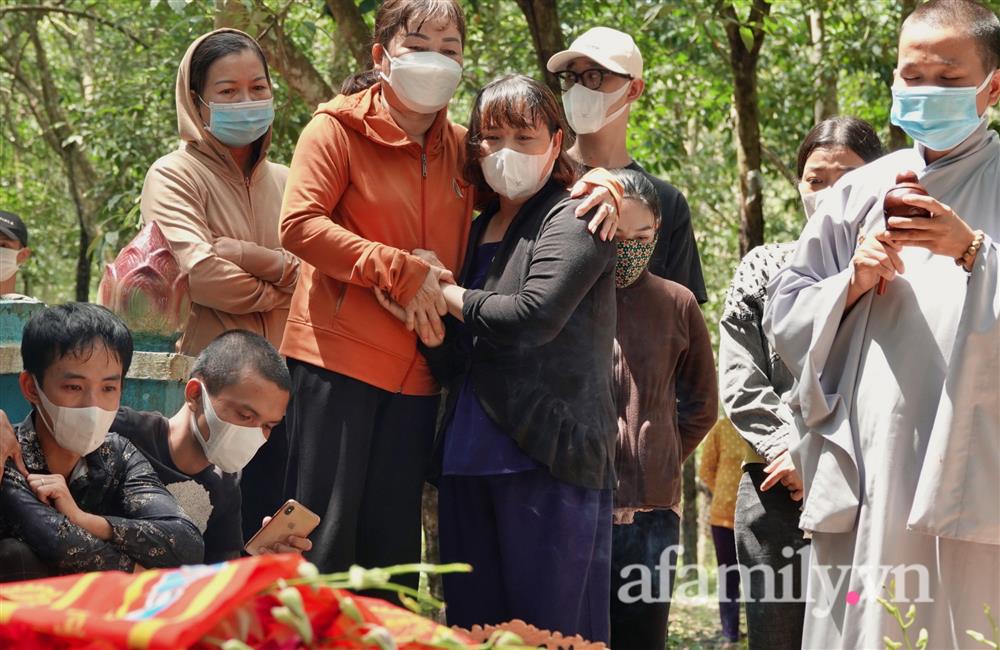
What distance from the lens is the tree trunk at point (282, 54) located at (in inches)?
265

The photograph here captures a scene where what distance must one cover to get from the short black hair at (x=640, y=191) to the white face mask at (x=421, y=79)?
69 cm

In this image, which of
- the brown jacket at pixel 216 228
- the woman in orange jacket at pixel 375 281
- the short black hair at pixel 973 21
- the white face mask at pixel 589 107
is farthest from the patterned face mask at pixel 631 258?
the short black hair at pixel 973 21

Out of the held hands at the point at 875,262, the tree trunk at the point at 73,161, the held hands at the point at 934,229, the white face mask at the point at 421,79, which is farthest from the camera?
the tree trunk at the point at 73,161

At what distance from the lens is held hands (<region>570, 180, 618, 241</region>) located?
12.1 ft

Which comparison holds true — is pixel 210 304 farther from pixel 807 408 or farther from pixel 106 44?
pixel 106 44

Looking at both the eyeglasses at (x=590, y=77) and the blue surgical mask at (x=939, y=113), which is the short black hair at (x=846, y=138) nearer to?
the eyeglasses at (x=590, y=77)

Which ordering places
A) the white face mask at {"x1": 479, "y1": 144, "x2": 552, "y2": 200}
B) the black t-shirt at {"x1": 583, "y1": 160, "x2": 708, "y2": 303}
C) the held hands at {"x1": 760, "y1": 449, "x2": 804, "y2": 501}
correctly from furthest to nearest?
the black t-shirt at {"x1": 583, "y1": 160, "x2": 708, "y2": 303} < the held hands at {"x1": 760, "y1": 449, "x2": 804, "y2": 501} < the white face mask at {"x1": 479, "y1": 144, "x2": 552, "y2": 200}

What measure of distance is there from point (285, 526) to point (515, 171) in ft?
3.88

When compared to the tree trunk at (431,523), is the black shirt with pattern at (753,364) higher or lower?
higher

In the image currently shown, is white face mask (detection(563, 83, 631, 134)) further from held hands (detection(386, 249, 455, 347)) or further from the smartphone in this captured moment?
the smartphone

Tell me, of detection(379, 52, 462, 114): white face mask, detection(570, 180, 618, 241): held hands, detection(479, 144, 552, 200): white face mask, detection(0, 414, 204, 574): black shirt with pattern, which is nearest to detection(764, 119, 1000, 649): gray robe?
detection(570, 180, 618, 241): held hands

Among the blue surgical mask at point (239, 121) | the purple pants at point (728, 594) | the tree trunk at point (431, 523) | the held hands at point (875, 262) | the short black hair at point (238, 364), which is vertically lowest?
the purple pants at point (728, 594)

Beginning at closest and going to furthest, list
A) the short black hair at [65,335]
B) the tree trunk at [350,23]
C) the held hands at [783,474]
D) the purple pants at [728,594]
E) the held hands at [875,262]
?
the held hands at [875,262] < the short black hair at [65,335] < the held hands at [783,474] < the tree trunk at [350,23] < the purple pants at [728,594]

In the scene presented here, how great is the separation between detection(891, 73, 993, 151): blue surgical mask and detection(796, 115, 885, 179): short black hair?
1143 mm
